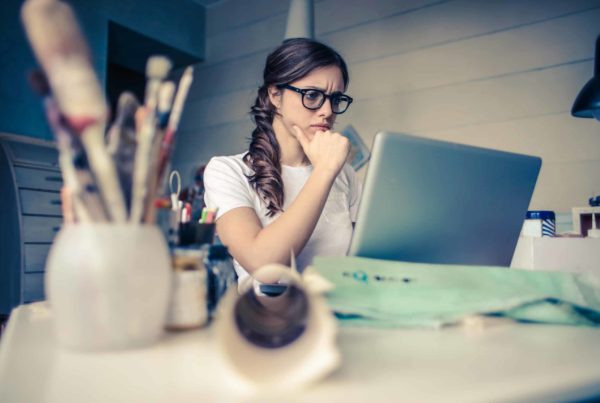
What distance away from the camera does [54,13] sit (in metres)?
0.40

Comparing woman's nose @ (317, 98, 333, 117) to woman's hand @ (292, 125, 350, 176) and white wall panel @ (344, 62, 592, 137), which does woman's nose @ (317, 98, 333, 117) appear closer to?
woman's hand @ (292, 125, 350, 176)

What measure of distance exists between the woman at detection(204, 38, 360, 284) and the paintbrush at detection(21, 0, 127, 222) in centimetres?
67

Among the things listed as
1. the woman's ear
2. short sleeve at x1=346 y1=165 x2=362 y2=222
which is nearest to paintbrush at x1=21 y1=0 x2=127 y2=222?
the woman's ear

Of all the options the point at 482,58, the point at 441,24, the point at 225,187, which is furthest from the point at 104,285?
the point at 441,24

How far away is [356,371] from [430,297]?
286 millimetres

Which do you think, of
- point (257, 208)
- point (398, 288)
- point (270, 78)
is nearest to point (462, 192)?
point (398, 288)

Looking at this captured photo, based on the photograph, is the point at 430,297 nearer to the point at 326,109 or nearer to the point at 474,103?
the point at 326,109

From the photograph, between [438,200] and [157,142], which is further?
[438,200]

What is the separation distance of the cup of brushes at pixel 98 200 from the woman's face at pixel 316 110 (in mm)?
945

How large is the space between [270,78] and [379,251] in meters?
0.90

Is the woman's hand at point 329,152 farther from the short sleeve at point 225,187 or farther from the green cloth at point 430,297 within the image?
the green cloth at point 430,297

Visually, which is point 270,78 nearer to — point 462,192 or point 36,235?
point 462,192

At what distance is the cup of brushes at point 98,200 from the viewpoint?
406mm

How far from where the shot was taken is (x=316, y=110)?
1.40 meters
